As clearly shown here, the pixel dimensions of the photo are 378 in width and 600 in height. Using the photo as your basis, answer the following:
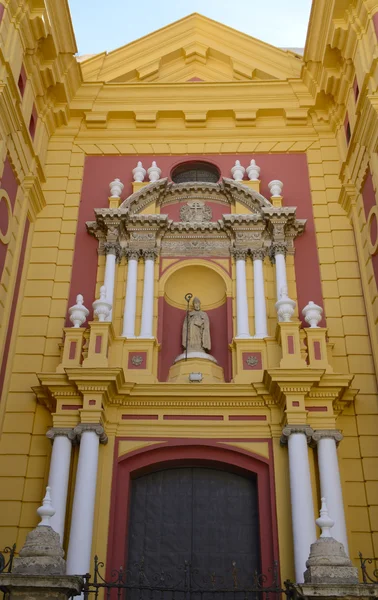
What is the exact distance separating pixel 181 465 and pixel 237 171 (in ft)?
20.0

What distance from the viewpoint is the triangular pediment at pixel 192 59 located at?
1551cm

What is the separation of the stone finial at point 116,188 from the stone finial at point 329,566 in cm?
860

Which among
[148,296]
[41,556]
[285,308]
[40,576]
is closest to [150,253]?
[148,296]

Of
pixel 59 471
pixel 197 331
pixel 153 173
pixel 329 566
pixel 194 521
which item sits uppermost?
pixel 153 173

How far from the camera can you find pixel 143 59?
15.7 metres

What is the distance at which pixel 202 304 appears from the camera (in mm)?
12953

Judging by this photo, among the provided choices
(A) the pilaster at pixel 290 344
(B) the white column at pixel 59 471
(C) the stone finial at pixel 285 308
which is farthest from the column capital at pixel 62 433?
(C) the stone finial at pixel 285 308

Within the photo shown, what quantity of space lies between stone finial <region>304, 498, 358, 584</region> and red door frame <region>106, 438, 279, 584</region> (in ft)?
11.8

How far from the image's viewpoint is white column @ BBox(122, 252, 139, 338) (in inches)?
472

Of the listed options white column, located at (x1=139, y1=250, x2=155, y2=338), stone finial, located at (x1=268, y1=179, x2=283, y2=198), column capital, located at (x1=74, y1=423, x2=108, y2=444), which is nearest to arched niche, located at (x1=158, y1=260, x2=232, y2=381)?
white column, located at (x1=139, y1=250, x2=155, y2=338)

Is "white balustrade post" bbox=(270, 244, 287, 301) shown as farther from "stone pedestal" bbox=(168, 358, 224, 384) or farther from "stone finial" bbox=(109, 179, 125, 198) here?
"stone finial" bbox=(109, 179, 125, 198)

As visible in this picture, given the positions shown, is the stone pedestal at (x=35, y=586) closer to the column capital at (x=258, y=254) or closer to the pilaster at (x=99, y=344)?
the pilaster at (x=99, y=344)

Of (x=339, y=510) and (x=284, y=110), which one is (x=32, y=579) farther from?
(x=284, y=110)

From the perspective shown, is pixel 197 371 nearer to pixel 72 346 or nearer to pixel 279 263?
pixel 72 346
